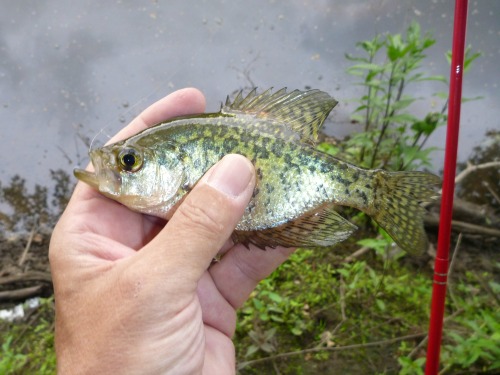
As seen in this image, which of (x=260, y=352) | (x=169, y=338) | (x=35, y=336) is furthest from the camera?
(x=35, y=336)

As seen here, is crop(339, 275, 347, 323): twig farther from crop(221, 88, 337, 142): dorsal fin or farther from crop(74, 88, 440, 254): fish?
crop(221, 88, 337, 142): dorsal fin

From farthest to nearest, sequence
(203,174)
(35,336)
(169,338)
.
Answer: (35,336)
(203,174)
(169,338)

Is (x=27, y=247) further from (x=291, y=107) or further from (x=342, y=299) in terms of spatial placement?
(x=291, y=107)

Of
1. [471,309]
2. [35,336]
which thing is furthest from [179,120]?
[35,336]

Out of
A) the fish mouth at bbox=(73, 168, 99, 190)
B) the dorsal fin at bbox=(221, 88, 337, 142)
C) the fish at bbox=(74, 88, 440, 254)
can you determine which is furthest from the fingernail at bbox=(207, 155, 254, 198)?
the fish mouth at bbox=(73, 168, 99, 190)

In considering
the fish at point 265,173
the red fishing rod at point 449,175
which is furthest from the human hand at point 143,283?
the red fishing rod at point 449,175

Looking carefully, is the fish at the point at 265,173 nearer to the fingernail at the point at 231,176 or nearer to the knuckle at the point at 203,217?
the fingernail at the point at 231,176

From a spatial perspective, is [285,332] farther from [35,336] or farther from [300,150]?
[35,336]
